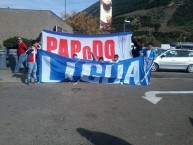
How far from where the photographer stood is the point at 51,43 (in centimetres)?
1535

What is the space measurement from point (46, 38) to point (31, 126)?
7746 mm

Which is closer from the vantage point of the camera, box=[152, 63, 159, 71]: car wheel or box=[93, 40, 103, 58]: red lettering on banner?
box=[93, 40, 103, 58]: red lettering on banner

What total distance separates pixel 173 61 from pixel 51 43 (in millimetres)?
8987

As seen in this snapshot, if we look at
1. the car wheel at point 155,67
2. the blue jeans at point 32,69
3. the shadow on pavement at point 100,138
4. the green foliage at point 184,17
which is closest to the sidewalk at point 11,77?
the blue jeans at point 32,69

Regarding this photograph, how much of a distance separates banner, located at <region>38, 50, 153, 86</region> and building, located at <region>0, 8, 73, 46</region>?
16145mm

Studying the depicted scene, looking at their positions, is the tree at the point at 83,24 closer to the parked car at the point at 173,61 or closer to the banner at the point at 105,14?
the banner at the point at 105,14

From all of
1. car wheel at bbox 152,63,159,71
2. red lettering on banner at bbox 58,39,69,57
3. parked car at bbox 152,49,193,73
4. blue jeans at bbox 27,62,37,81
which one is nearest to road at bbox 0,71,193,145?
blue jeans at bbox 27,62,37,81

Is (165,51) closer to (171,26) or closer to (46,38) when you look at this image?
(46,38)

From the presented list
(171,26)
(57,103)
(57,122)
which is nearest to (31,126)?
(57,122)

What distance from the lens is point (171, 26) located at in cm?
8606

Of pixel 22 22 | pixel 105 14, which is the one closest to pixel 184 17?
pixel 105 14

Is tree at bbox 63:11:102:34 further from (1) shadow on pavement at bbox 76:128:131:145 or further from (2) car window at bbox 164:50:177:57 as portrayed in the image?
(1) shadow on pavement at bbox 76:128:131:145

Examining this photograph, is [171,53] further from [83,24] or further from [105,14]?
[105,14]

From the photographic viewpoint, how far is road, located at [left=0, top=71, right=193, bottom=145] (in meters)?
7.14
